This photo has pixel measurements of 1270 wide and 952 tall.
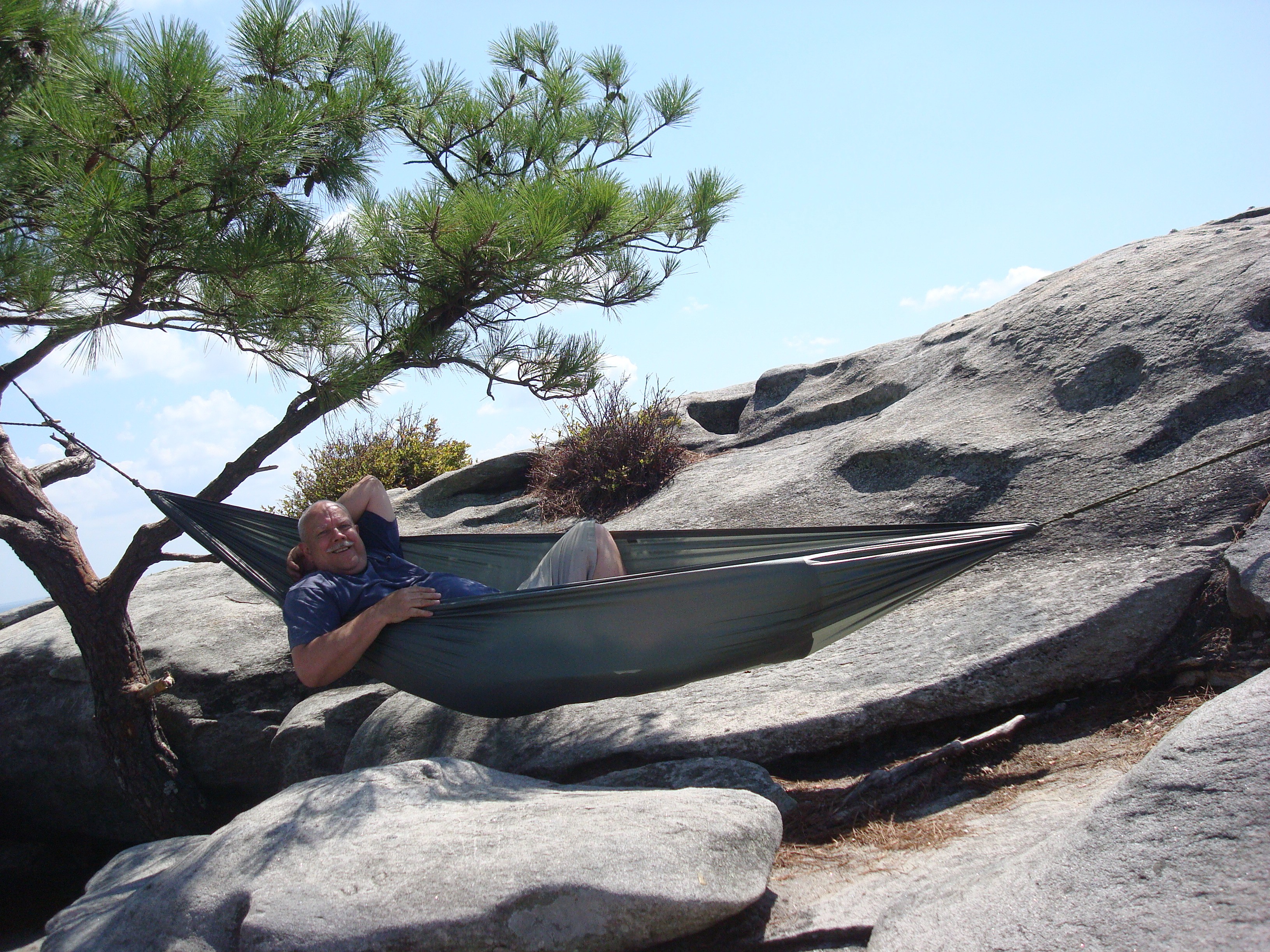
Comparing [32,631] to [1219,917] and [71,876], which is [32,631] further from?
[1219,917]

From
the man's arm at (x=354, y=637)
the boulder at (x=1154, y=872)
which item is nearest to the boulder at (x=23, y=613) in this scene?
the man's arm at (x=354, y=637)

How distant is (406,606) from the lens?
8.58 feet

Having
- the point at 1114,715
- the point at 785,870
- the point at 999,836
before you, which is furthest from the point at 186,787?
the point at 1114,715

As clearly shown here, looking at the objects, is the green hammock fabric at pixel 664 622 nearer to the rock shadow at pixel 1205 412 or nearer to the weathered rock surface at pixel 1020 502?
the weathered rock surface at pixel 1020 502

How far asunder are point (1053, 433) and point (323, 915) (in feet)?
10.1

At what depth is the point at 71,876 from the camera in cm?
465

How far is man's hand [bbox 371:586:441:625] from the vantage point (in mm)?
2609

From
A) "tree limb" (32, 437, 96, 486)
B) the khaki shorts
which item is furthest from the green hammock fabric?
"tree limb" (32, 437, 96, 486)

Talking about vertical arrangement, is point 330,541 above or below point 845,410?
below

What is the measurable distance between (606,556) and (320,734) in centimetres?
142

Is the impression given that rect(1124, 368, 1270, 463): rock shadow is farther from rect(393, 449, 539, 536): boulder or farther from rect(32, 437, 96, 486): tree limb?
rect(32, 437, 96, 486): tree limb

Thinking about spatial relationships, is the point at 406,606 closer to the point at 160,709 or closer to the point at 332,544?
the point at 332,544

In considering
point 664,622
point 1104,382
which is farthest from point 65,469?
point 1104,382

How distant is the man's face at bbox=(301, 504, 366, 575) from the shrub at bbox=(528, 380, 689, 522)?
2324 millimetres
